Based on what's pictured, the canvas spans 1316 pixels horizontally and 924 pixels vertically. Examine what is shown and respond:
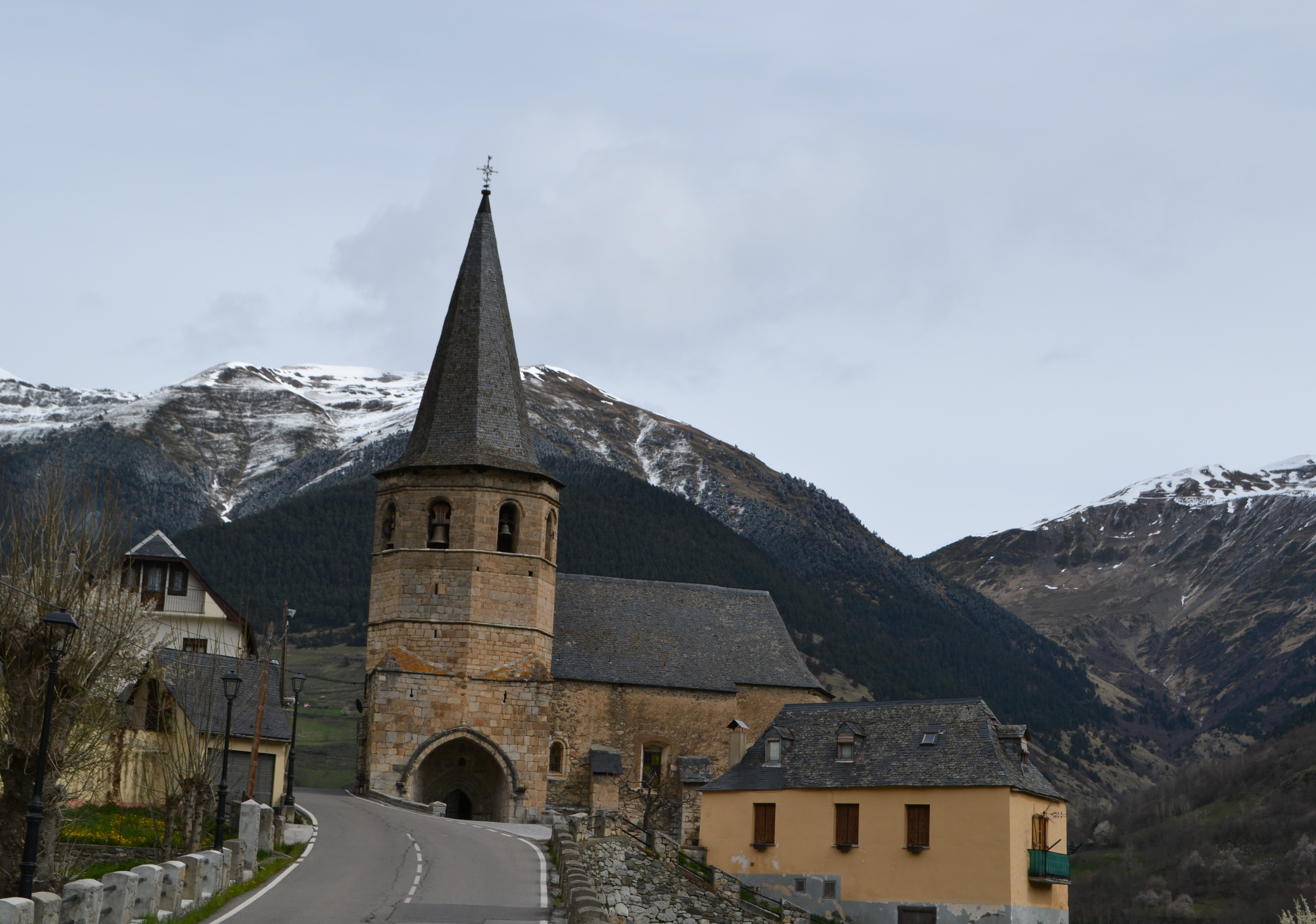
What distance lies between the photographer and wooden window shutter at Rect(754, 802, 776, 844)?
5168 centimetres

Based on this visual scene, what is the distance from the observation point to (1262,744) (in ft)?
445

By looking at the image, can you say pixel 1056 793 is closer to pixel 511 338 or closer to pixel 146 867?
pixel 511 338

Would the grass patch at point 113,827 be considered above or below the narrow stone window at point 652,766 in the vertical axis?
below

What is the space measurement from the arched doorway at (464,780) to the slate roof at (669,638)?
169 inches

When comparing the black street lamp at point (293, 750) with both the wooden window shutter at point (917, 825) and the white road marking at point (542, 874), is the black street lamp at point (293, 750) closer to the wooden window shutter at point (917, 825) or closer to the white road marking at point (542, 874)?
the white road marking at point (542, 874)

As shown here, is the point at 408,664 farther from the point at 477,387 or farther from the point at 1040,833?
the point at 1040,833

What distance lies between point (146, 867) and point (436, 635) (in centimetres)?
2942

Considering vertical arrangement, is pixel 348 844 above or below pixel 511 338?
below

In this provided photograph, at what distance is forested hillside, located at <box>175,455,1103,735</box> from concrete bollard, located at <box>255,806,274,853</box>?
303 ft

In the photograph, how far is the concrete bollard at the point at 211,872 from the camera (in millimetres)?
25547

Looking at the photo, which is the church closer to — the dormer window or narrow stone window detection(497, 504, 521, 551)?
narrow stone window detection(497, 504, 521, 551)

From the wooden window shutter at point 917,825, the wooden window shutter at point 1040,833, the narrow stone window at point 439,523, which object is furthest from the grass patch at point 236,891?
the wooden window shutter at point 1040,833

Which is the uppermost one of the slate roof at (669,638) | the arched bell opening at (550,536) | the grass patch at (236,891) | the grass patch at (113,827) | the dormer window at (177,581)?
the arched bell opening at (550,536)

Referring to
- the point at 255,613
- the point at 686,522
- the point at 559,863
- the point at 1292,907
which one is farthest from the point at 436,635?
the point at 686,522
